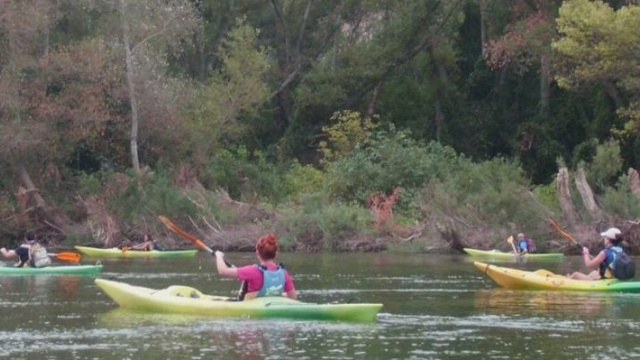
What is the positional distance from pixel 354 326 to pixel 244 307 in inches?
66.5

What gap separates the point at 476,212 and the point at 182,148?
1495cm

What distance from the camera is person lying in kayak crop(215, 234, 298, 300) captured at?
19141 millimetres

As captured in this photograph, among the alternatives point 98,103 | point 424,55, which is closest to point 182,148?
point 98,103

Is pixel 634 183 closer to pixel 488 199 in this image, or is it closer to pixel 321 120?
pixel 488 199

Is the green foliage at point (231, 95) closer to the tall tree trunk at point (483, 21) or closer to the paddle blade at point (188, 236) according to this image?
the tall tree trunk at point (483, 21)

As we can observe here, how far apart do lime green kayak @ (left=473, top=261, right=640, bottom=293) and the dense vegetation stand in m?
12.0

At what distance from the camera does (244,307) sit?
19875 mm

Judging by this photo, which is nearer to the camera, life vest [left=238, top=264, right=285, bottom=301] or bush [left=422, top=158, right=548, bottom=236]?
life vest [left=238, top=264, right=285, bottom=301]

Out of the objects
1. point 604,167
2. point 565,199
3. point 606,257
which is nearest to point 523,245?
point 565,199

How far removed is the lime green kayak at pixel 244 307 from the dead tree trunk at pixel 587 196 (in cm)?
1960

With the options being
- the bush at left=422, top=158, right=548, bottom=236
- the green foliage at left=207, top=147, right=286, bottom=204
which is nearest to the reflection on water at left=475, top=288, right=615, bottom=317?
the bush at left=422, top=158, right=548, bottom=236

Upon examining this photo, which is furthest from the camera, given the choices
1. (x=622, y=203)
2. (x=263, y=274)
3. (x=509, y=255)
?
(x=622, y=203)

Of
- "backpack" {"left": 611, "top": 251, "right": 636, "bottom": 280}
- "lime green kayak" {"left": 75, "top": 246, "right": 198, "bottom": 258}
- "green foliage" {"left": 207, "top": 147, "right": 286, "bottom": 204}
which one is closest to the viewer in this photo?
"backpack" {"left": 611, "top": 251, "right": 636, "bottom": 280}

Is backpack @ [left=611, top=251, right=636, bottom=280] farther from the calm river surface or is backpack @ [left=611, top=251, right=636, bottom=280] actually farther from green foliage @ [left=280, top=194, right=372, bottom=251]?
green foliage @ [left=280, top=194, right=372, bottom=251]
